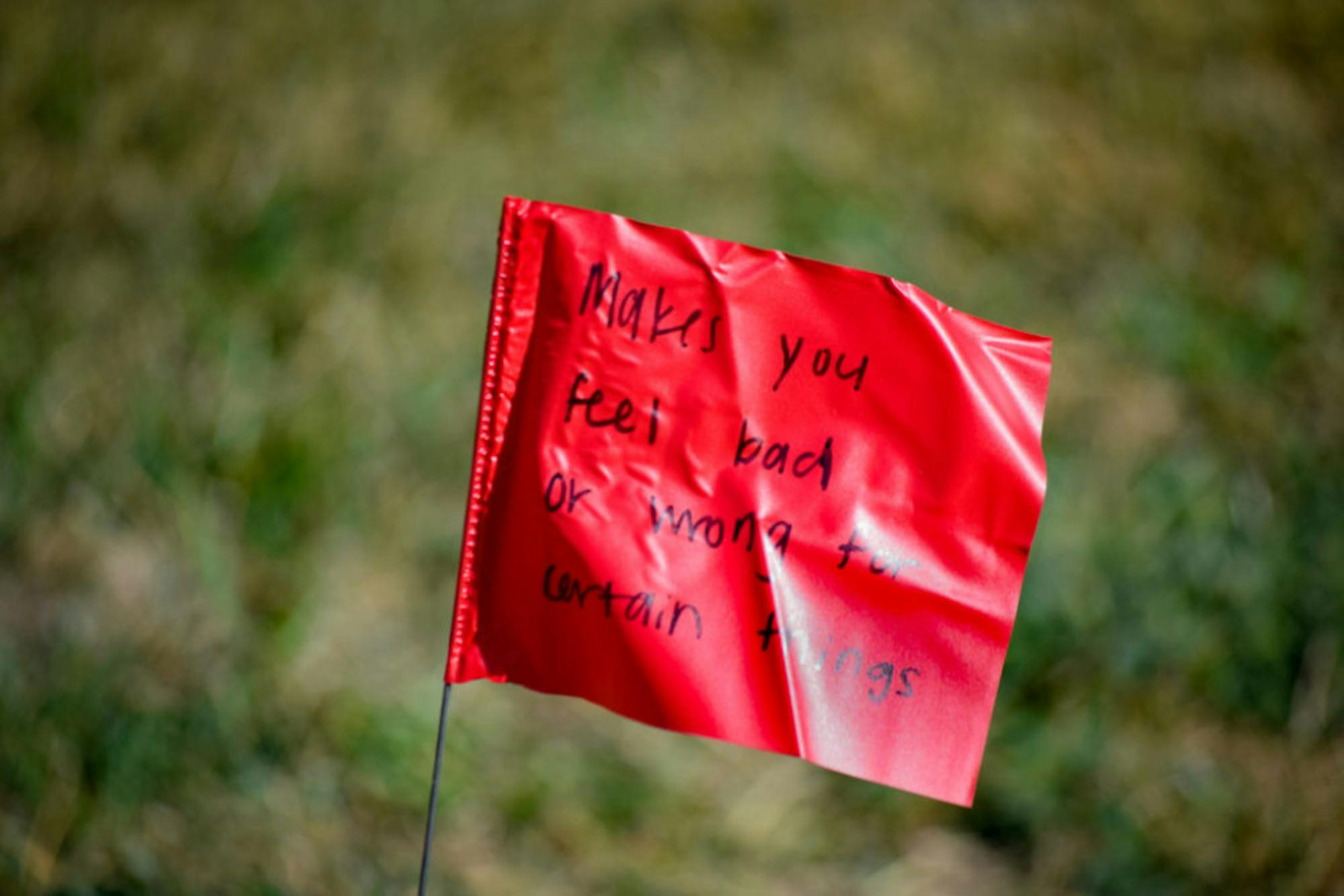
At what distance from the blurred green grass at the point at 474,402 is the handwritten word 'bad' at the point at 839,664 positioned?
1175 millimetres

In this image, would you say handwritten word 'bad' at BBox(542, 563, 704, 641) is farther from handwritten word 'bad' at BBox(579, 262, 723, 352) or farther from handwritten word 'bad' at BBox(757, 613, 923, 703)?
handwritten word 'bad' at BBox(579, 262, 723, 352)

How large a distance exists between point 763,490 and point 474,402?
2126 mm

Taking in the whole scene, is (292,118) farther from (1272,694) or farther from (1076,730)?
(1272,694)

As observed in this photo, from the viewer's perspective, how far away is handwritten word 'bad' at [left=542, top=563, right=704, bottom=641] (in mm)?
1212

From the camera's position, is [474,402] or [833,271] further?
[474,402]

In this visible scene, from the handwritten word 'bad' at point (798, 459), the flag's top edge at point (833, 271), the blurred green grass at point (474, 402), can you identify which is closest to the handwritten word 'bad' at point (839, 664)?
the handwritten word 'bad' at point (798, 459)

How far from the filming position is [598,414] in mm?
1216

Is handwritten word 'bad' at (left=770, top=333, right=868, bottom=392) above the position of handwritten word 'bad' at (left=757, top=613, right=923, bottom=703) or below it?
above

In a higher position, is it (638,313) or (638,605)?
(638,313)

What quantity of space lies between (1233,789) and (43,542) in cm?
292

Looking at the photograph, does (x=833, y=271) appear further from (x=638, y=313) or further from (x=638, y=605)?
(x=638, y=605)

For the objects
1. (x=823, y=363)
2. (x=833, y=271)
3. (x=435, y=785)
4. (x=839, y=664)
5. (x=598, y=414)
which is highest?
(x=833, y=271)

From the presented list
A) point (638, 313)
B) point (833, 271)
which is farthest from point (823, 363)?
point (638, 313)

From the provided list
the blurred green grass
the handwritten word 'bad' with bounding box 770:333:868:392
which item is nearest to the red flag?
the handwritten word 'bad' with bounding box 770:333:868:392
